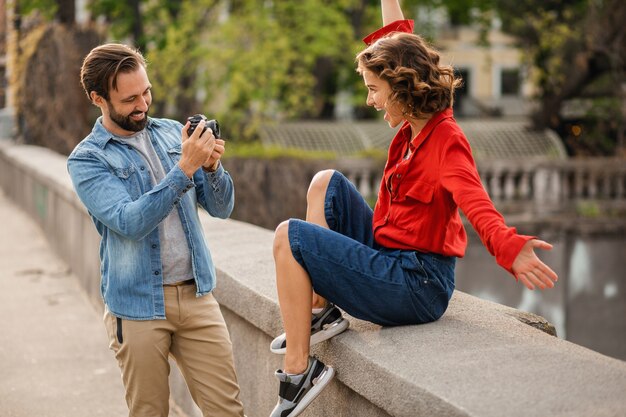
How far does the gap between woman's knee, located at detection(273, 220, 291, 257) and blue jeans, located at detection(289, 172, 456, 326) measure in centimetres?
2

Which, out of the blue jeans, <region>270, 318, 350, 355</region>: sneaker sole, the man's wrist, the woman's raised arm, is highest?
the woman's raised arm

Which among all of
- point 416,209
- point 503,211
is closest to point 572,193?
point 503,211

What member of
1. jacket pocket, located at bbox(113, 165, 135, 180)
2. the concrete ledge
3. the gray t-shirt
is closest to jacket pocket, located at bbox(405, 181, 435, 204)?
the concrete ledge

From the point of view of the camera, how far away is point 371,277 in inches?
133

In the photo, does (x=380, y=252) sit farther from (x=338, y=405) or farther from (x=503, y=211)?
(x=503, y=211)

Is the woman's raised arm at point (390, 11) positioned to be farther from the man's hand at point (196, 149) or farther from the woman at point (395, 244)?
the man's hand at point (196, 149)

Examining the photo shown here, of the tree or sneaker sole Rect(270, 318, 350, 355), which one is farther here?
the tree

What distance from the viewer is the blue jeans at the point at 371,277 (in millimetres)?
3332

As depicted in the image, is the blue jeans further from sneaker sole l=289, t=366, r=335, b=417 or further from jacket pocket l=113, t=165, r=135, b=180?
jacket pocket l=113, t=165, r=135, b=180

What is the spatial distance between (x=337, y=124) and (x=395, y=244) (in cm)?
2064

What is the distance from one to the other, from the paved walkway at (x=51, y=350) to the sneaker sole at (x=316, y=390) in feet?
6.75

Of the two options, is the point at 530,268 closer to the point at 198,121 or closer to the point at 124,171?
the point at 198,121

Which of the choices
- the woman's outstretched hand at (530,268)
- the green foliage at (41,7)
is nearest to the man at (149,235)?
the woman's outstretched hand at (530,268)

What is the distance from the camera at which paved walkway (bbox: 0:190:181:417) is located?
17.7 ft
